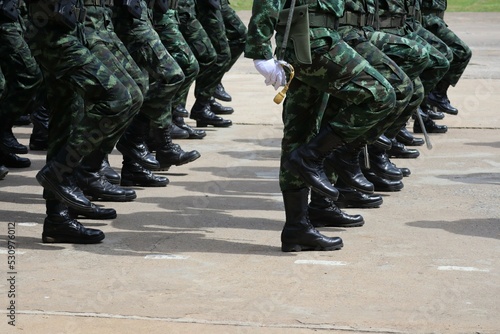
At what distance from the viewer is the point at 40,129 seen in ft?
32.8

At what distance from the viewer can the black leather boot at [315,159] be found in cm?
631

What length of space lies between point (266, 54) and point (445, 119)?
6307 mm

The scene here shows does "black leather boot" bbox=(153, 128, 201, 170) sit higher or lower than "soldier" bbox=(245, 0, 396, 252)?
lower

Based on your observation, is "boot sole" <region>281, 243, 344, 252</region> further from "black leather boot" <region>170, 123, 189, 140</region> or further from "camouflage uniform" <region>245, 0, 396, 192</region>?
"black leather boot" <region>170, 123, 189, 140</region>

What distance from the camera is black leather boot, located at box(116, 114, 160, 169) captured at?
8.44m

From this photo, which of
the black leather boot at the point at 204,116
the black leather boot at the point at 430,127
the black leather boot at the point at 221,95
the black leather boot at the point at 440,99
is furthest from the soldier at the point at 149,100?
the black leather boot at the point at 221,95

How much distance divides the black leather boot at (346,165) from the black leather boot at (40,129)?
3.43m

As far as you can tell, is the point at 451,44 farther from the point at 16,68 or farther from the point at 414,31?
the point at 16,68

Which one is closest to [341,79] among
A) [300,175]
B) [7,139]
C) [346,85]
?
[346,85]

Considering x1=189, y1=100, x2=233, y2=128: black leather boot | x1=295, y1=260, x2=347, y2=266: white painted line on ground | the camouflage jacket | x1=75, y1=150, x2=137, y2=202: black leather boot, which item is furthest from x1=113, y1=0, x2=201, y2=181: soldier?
x1=189, y1=100, x2=233, y2=128: black leather boot

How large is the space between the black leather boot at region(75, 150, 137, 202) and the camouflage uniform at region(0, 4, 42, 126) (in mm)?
1208

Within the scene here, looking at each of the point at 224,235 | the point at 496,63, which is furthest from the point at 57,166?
the point at 496,63

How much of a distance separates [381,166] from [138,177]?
69.8 inches

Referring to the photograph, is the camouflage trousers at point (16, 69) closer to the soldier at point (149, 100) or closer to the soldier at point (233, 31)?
the soldier at point (149, 100)
